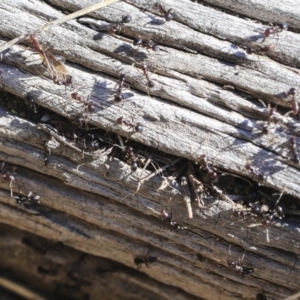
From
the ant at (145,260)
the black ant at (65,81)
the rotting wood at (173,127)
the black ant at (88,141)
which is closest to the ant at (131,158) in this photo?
the rotting wood at (173,127)

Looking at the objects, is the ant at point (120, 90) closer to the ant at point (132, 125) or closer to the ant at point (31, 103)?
the ant at point (132, 125)

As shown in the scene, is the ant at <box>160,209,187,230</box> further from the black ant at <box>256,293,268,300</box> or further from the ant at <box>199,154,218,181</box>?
the black ant at <box>256,293,268,300</box>

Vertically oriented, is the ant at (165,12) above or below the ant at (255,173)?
above

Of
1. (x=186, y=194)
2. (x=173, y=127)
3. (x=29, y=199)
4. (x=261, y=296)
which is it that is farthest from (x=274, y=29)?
(x=29, y=199)

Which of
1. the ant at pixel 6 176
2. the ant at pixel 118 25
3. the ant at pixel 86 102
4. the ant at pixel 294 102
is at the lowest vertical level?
the ant at pixel 6 176

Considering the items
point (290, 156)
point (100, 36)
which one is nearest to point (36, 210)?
point (100, 36)
